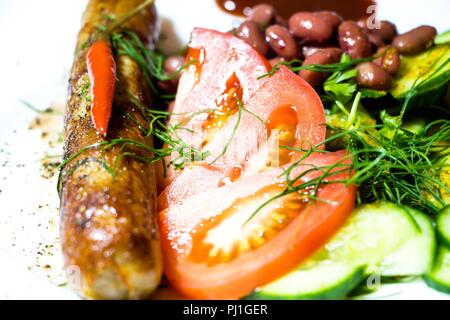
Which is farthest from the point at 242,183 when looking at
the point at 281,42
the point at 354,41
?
the point at 354,41

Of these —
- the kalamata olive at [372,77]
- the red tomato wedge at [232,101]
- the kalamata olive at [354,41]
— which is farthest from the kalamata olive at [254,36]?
the kalamata olive at [372,77]

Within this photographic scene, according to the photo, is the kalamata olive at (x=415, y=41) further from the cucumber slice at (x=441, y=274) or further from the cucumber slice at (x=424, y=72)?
the cucumber slice at (x=441, y=274)

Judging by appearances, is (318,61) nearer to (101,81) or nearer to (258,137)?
(258,137)

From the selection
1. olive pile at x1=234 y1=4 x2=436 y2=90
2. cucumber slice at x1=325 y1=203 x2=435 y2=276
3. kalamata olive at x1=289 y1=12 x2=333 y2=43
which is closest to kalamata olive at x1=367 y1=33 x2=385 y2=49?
olive pile at x1=234 y1=4 x2=436 y2=90

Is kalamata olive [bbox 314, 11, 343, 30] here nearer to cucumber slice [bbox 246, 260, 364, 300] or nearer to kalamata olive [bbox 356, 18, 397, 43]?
kalamata olive [bbox 356, 18, 397, 43]

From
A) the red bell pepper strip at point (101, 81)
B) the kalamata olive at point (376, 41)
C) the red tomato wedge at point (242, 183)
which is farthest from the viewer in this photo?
the kalamata olive at point (376, 41)

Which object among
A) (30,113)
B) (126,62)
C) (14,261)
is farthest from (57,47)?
(14,261)
